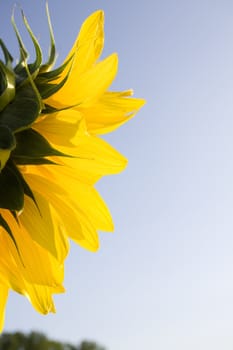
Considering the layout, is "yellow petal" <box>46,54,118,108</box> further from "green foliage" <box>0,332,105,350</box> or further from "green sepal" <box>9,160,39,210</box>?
"green foliage" <box>0,332,105,350</box>

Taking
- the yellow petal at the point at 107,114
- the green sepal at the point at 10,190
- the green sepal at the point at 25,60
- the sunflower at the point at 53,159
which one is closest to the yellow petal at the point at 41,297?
the sunflower at the point at 53,159

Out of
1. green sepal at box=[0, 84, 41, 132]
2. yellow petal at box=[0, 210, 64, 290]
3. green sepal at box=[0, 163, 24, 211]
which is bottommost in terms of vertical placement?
yellow petal at box=[0, 210, 64, 290]

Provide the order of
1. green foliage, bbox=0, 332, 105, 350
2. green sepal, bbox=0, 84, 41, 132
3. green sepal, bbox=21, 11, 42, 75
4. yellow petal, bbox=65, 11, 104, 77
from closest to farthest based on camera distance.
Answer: green sepal, bbox=0, 84, 41, 132 → green sepal, bbox=21, 11, 42, 75 → yellow petal, bbox=65, 11, 104, 77 → green foliage, bbox=0, 332, 105, 350

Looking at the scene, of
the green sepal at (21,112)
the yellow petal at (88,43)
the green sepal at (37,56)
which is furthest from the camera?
the yellow petal at (88,43)

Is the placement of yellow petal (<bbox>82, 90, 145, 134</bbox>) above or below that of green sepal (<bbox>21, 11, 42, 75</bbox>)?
below

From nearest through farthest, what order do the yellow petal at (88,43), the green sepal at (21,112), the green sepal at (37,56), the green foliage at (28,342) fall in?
the green sepal at (21,112), the green sepal at (37,56), the yellow petal at (88,43), the green foliage at (28,342)

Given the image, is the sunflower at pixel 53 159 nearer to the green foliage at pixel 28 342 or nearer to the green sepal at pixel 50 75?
the green sepal at pixel 50 75

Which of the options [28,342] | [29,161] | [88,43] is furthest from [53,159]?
[28,342]

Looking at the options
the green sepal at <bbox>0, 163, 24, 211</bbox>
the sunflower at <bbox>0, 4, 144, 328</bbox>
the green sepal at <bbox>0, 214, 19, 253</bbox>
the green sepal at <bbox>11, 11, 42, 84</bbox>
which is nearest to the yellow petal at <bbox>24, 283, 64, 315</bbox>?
the sunflower at <bbox>0, 4, 144, 328</bbox>
